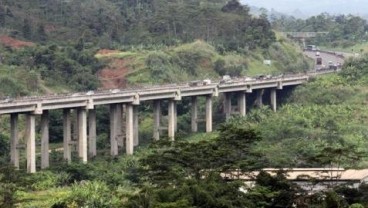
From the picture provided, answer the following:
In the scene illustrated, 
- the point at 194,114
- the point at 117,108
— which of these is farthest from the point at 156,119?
the point at 194,114

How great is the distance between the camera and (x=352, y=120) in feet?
319

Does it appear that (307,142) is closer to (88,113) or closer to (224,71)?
(88,113)

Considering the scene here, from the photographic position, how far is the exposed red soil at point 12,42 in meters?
120

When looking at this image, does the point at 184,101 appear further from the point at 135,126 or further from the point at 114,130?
the point at 114,130

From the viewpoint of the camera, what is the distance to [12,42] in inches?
4806

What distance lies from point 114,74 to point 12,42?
42.0 ft

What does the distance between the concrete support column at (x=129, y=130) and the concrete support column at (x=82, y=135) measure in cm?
490

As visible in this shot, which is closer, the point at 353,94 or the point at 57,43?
the point at 353,94

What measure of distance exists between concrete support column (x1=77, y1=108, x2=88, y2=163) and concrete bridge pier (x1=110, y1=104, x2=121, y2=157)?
4430 millimetres

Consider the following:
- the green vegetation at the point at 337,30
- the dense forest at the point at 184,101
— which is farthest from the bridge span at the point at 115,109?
the green vegetation at the point at 337,30

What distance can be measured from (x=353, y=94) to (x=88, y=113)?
94.3ft

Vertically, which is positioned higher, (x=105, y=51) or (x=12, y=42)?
(x=12, y=42)

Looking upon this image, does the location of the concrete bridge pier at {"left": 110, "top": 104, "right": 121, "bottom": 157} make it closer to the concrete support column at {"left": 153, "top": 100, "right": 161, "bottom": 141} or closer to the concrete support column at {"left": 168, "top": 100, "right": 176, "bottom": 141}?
the concrete support column at {"left": 153, "top": 100, "right": 161, "bottom": 141}

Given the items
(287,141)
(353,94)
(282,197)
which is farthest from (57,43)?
(282,197)
